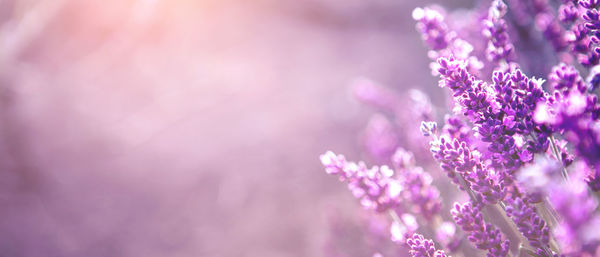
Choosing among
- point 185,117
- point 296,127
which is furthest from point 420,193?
point 185,117

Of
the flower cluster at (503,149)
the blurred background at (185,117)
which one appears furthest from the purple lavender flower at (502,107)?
the blurred background at (185,117)

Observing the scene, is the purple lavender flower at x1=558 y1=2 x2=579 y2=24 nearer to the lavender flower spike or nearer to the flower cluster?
the flower cluster

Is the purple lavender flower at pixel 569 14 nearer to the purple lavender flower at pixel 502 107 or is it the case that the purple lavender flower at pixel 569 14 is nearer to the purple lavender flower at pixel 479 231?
the purple lavender flower at pixel 502 107

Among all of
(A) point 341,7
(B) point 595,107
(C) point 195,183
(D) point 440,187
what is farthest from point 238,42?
(B) point 595,107

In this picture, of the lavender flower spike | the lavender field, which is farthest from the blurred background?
the lavender flower spike

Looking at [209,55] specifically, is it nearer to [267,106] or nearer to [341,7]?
[267,106]

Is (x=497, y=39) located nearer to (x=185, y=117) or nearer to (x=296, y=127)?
(x=296, y=127)
